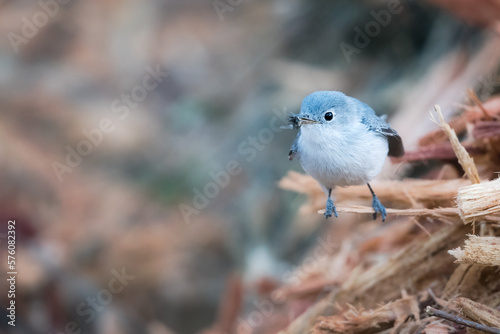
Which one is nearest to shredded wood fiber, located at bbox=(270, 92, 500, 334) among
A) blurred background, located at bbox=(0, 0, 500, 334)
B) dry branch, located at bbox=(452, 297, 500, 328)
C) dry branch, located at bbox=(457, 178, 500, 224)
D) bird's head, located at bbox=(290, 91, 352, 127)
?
dry branch, located at bbox=(452, 297, 500, 328)

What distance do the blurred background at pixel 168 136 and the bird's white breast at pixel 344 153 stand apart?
112 centimetres

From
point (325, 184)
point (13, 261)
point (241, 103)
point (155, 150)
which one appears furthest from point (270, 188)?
point (325, 184)

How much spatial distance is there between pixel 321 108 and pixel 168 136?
9.32ft

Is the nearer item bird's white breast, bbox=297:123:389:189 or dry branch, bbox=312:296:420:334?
bird's white breast, bbox=297:123:389:189

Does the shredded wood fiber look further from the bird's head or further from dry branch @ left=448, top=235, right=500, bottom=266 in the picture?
the bird's head

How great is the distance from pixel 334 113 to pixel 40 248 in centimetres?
231

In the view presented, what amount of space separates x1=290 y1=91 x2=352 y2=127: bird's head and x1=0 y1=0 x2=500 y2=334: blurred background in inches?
47.0

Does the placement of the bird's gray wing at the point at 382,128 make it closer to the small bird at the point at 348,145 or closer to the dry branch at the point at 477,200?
the small bird at the point at 348,145

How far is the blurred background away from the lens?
259cm

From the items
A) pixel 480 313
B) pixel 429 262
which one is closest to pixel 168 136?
pixel 429 262

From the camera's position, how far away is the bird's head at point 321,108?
94 centimetres

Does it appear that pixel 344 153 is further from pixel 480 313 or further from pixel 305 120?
pixel 480 313

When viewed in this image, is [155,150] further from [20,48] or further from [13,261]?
[13,261]

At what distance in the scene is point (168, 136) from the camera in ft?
12.1
